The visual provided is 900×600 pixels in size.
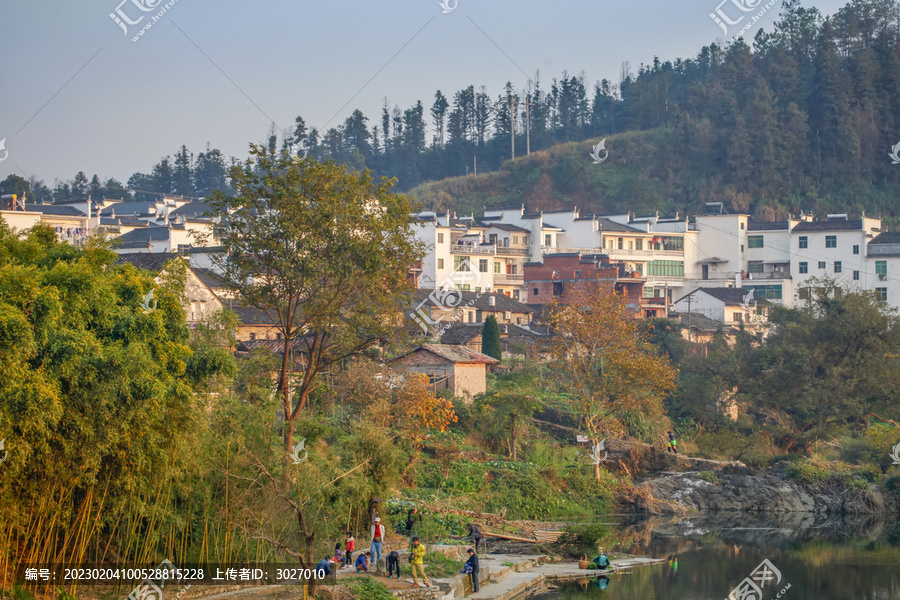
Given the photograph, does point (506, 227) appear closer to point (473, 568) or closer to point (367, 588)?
point (473, 568)

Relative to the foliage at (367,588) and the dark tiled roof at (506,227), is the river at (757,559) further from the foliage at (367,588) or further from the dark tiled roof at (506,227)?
the dark tiled roof at (506,227)

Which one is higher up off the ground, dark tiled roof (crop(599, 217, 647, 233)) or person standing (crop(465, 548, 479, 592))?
dark tiled roof (crop(599, 217, 647, 233))

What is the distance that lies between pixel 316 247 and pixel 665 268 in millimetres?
51999

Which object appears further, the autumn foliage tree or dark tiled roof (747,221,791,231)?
dark tiled roof (747,221,791,231)

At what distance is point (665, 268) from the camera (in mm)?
69875

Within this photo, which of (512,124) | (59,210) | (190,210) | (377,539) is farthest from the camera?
(512,124)

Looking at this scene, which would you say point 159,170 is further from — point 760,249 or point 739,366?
point 739,366

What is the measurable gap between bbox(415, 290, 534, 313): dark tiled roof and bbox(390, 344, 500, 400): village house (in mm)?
17227

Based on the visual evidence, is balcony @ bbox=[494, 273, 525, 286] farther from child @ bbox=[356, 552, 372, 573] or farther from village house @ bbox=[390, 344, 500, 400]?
child @ bbox=[356, 552, 372, 573]

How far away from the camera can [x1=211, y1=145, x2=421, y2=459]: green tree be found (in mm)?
21000

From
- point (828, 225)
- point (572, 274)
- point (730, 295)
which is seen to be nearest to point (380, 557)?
point (572, 274)

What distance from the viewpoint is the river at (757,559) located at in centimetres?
2041

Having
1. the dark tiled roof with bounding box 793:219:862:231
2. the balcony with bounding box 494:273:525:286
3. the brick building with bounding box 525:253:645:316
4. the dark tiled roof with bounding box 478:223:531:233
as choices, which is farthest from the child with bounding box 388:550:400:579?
the dark tiled roof with bounding box 793:219:862:231

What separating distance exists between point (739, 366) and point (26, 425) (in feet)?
99.2
